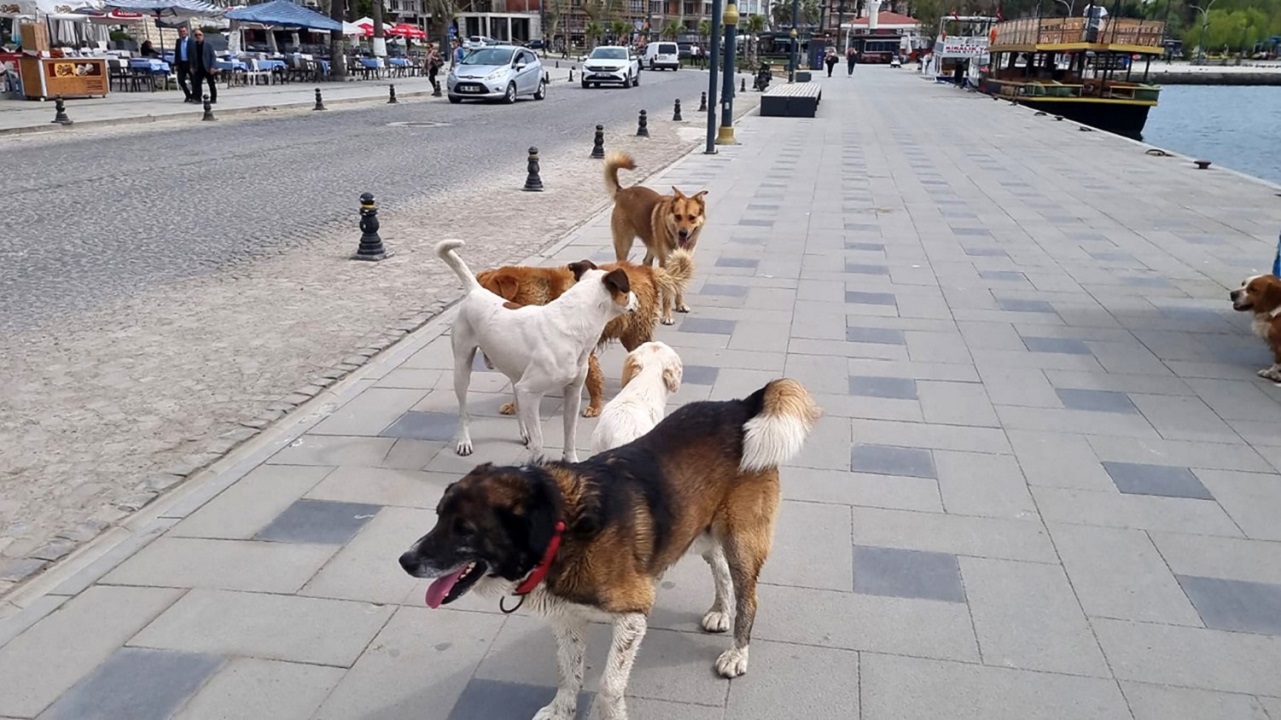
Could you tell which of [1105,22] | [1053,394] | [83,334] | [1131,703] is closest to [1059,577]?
[1131,703]

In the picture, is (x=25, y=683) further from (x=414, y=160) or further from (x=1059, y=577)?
(x=414, y=160)

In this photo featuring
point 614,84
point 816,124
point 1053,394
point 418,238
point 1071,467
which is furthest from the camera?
point 614,84

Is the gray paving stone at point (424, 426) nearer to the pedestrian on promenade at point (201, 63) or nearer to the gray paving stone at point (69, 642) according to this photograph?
the gray paving stone at point (69, 642)

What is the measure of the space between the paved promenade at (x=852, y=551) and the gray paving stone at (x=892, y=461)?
3 centimetres

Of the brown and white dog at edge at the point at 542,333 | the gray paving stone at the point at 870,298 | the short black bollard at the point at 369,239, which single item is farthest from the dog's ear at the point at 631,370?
the short black bollard at the point at 369,239

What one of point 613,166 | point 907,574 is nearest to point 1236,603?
point 907,574

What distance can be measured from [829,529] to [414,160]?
13549mm

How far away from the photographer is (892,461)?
4.77 meters

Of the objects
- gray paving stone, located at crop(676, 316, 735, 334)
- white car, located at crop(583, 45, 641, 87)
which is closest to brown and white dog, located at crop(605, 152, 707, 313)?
gray paving stone, located at crop(676, 316, 735, 334)

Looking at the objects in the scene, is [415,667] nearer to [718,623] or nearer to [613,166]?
[718,623]

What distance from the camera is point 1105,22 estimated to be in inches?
1316

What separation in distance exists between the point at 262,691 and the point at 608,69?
36.1 metres

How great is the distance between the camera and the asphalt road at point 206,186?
27.3 ft

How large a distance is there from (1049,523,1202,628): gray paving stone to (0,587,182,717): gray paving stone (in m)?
3.54
